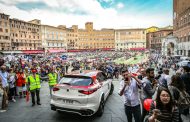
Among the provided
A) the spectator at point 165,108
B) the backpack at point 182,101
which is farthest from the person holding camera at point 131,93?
the spectator at point 165,108

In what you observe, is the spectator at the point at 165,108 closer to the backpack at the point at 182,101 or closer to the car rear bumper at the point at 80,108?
the backpack at the point at 182,101

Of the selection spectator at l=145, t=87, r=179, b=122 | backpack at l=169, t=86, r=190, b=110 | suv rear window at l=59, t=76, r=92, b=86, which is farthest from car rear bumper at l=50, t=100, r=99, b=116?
spectator at l=145, t=87, r=179, b=122

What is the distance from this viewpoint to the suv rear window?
5.43 m

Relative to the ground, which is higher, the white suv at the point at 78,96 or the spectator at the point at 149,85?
the spectator at the point at 149,85

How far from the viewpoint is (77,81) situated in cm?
556

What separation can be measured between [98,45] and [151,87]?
12209 cm

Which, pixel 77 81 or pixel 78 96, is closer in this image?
pixel 78 96

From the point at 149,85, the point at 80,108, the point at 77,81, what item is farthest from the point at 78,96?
the point at 149,85

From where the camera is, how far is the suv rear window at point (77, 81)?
5.43 meters

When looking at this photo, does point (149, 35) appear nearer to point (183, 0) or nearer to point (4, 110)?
point (183, 0)

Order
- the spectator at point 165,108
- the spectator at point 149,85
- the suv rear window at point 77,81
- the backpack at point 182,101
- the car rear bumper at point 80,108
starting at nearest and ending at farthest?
the spectator at point 165,108, the backpack at point 182,101, the spectator at point 149,85, the car rear bumper at point 80,108, the suv rear window at point 77,81

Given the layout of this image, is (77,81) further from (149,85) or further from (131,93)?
(149,85)

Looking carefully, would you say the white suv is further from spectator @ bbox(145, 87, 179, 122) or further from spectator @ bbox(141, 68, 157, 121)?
spectator @ bbox(145, 87, 179, 122)

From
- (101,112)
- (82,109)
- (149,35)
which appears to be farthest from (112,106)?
(149,35)
